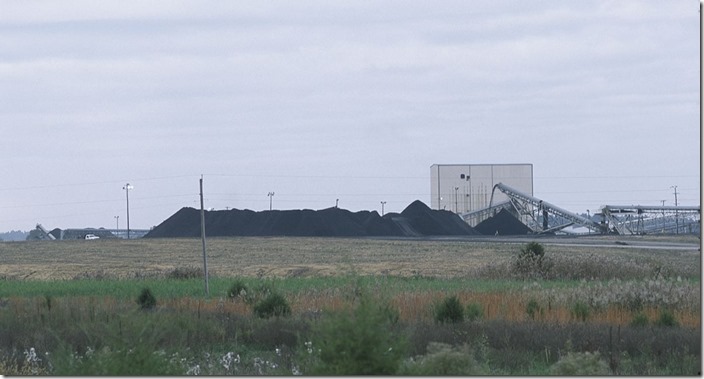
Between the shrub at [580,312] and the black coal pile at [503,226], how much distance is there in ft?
258

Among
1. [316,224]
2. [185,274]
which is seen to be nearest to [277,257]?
[185,274]

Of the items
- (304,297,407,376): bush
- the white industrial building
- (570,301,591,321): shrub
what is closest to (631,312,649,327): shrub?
(570,301,591,321): shrub

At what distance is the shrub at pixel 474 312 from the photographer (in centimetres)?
2220

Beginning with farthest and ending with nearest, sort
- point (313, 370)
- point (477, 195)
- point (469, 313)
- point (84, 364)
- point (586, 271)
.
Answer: point (477, 195)
point (586, 271)
point (469, 313)
point (84, 364)
point (313, 370)

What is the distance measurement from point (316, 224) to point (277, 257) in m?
43.1

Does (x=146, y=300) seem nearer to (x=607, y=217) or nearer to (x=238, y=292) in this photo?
(x=238, y=292)

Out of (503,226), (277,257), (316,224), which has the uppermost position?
(316,224)

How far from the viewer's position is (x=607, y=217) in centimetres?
9950

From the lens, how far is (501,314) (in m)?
23.2

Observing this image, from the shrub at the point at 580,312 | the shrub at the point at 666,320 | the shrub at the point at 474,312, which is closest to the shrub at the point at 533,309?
the shrub at the point at 580,312

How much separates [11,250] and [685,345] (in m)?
62.5

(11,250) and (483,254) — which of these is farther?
(11,250)

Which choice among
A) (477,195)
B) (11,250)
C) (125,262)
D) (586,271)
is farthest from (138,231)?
(586,271)

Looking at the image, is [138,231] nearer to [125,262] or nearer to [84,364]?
[125,262]
